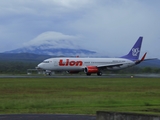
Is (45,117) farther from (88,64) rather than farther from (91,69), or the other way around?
(88,64)

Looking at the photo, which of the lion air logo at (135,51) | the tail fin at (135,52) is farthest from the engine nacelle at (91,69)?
the lion air logo at (135,51)

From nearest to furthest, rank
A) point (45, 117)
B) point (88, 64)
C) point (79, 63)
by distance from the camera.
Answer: point (45, 117) < point (79, 63) < point (88, 64)

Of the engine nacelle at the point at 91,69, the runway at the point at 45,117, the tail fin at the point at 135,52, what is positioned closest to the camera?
the runway at the point at 45,117

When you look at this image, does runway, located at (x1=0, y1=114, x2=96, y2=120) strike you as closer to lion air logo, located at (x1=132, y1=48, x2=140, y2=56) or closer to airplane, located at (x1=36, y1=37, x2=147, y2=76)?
airplane, located at (x1=36, y1=37, x2=147, y2=76)

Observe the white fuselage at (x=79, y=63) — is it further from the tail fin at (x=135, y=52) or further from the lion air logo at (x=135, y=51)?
the lion air logo at (x=135, y=51)

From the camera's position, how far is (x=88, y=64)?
8838cm

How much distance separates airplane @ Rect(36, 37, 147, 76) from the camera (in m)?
85.5

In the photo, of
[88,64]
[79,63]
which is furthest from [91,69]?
[88,64]

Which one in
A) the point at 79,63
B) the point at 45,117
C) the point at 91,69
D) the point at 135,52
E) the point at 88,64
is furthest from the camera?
the point at 135,52

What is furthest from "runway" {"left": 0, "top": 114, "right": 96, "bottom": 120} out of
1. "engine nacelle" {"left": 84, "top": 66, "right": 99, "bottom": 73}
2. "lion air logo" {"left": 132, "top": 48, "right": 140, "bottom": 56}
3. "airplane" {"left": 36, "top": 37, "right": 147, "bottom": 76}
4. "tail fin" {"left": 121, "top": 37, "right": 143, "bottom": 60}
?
"lion air logo" {"left": 132, "top": 48, "right": 140, "bottom": 56}

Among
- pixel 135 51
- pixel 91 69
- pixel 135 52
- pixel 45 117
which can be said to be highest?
pixel 135 51

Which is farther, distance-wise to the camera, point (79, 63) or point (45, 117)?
point (79, 63)

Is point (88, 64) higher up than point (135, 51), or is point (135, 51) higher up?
point (135, 51)

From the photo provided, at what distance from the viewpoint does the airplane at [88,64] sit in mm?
85500
